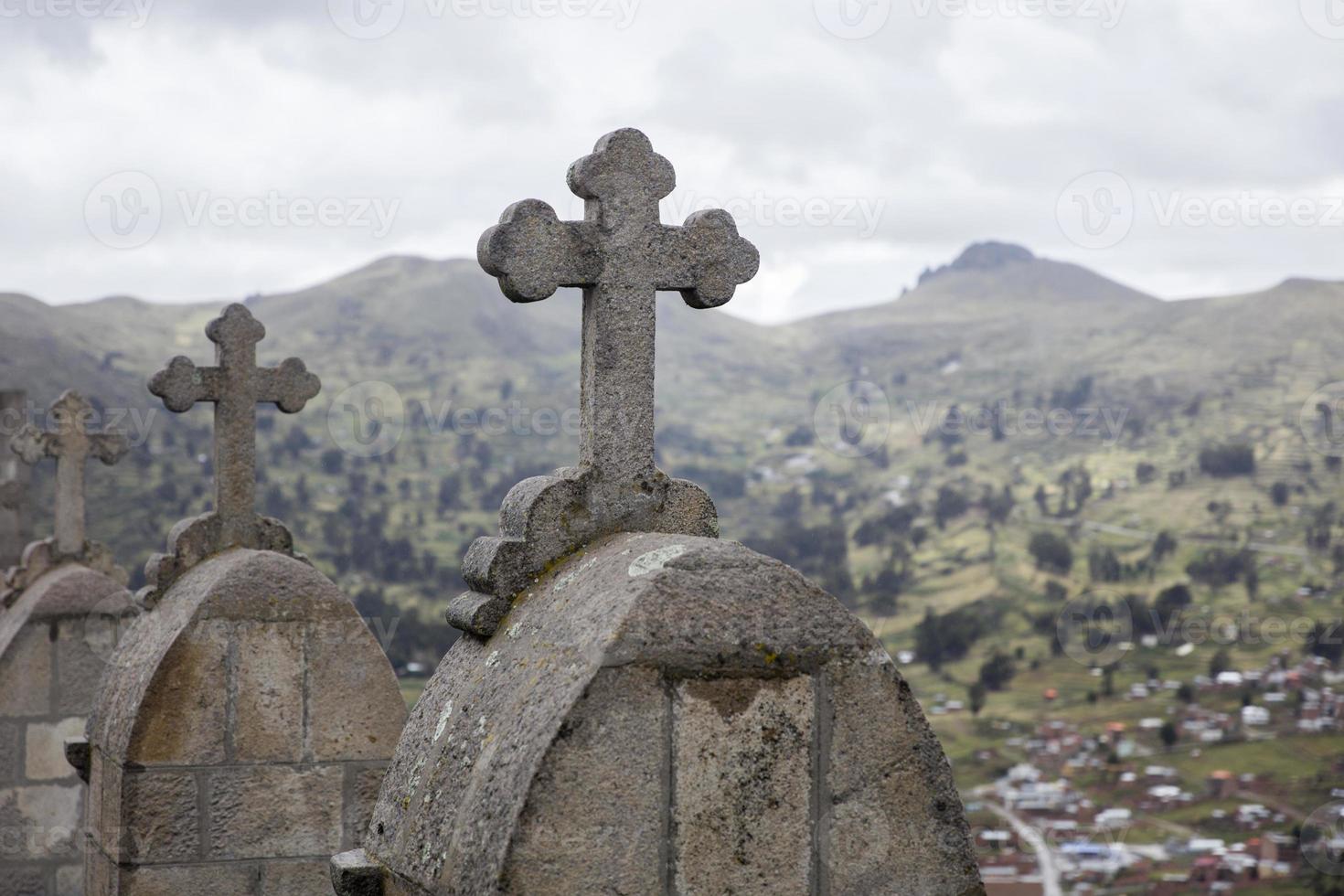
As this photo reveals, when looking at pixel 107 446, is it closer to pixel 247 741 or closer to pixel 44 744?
pixel 44 744

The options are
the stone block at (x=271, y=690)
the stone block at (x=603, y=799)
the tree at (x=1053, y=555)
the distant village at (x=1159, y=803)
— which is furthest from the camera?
the tree at (x=1053, y=555)

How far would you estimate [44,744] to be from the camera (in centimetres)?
781

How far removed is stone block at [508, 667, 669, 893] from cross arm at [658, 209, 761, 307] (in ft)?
2.82

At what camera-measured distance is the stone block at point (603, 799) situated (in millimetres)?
2570

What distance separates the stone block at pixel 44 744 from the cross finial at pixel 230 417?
3.05 metres

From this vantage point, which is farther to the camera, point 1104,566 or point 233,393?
point 1104,566

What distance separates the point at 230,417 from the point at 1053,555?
64878 mm

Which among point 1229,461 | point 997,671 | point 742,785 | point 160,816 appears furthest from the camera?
point 1229,461

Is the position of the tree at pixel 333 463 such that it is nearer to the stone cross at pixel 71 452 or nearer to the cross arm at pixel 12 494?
the cross arm at pixel 12 494

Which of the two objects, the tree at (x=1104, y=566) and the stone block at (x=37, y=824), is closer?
the stone block at (x=37, y=824)

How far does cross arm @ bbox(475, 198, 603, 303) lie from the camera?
117 inches

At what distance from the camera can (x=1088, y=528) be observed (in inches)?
2827
